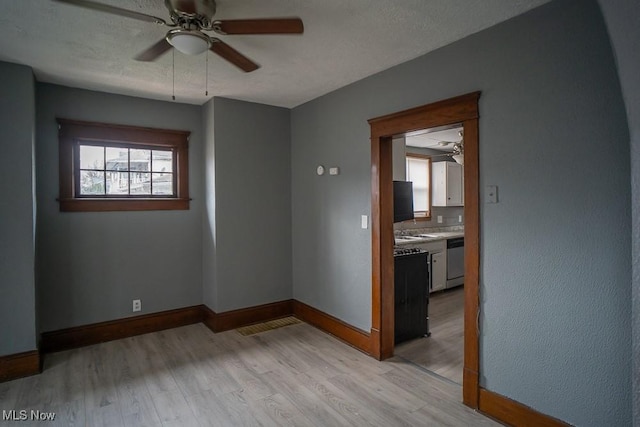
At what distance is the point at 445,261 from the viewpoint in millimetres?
5297

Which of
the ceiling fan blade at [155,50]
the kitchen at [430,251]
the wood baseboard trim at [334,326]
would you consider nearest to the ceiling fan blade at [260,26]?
the ceiling fan blade at [155,50]

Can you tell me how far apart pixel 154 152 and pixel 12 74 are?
135 cm

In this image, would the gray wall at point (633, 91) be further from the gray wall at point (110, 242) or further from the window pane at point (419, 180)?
the window pane at point (419, 180)

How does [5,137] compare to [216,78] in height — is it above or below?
Result: below

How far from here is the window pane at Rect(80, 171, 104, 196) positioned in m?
3.54

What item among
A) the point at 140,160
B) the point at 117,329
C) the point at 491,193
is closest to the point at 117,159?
the point at 140,160

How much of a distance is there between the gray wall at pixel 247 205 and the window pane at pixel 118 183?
2.82ft

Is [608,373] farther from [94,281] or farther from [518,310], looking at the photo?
[94,281]

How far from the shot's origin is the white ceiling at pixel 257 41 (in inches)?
80.4

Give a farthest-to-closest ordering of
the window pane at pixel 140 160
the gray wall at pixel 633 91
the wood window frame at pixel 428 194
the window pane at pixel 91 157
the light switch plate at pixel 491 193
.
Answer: the wood window frame at pixel 428 194 → the window pane at pixel 140 160 → the window pane at pixel 91 157 → the light switch plate at pixel 491 193 → the gray wall at pixel 633 91

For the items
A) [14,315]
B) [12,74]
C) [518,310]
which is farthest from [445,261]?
[12,74]

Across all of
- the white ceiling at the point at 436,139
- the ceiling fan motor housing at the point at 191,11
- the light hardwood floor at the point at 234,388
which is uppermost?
the white ceiling at the point at 436,139

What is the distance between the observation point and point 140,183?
3.86 metres
